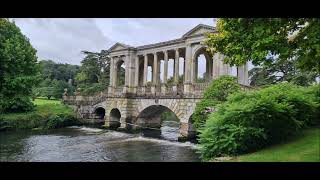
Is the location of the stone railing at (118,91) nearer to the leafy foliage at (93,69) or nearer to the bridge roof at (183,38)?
the bridge roof at (183,38)

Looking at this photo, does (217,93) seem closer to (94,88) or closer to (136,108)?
(136,108)

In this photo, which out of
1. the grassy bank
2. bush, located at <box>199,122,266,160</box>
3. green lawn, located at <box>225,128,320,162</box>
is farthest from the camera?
the grassy bank

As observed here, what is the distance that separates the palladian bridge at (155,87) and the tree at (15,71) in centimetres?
663

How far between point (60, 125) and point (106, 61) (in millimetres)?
26325

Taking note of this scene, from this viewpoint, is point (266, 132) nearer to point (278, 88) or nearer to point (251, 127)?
point (251, 127)

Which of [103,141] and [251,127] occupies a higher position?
[251,127]

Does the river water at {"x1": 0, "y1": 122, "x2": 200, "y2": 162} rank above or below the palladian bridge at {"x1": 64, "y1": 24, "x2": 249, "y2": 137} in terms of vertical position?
below

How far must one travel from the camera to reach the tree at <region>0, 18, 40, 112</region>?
32469mm

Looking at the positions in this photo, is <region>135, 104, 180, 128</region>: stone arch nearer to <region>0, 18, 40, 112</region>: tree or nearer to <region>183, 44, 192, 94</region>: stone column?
<region>183, 44, 192, 94</region>: stone column

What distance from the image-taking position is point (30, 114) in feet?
109

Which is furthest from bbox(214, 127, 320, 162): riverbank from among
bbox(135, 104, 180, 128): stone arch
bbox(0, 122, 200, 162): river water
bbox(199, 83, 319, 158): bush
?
bbox(135, 104, 180, 128): stone arch

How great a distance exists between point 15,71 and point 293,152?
29.3 m

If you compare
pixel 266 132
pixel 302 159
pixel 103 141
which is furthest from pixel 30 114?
pixel 302 159

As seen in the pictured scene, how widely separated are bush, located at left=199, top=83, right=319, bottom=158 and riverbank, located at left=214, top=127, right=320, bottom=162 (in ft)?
1.78
